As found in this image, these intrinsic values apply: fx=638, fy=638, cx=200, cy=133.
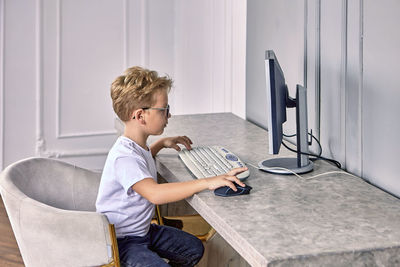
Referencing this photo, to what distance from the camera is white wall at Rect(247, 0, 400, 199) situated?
1893 millimetres

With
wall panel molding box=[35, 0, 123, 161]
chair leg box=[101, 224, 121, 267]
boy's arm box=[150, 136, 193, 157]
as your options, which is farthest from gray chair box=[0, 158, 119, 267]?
wall panel molding box=[35, 0, 123, 161]

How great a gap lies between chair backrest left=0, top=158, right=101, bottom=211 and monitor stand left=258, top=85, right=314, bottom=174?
1.98 ft

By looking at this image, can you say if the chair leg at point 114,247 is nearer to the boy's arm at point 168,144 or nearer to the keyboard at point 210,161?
the keyboard at point 210,161

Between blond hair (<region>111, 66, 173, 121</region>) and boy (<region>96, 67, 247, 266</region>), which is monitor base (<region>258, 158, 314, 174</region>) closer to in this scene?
boy (<region>96, 67, 247, 266</region>)

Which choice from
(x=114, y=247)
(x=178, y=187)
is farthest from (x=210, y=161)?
(x=114, y=247)

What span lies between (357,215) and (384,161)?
0.34 metres

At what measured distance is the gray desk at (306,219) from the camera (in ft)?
4.67

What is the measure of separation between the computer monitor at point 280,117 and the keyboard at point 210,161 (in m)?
0.11

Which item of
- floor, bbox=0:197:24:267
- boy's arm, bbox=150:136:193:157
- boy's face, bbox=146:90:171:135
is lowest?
floor, bbox=0:197:24:267

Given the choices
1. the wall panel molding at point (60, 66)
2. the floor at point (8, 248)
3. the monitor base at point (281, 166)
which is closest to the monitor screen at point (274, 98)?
the monitor base at point (281, 166)

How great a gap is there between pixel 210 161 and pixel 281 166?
9.5 inches

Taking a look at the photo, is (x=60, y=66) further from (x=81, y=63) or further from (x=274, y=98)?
(x=274, y=98)

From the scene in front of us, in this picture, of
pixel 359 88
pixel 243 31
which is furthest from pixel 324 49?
pixel 243 31

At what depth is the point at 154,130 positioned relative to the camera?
6.85 ft
